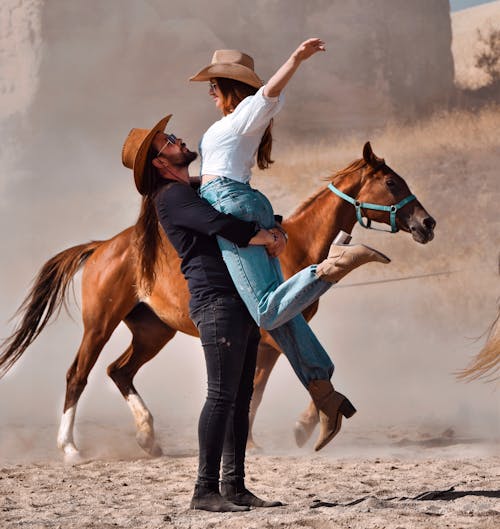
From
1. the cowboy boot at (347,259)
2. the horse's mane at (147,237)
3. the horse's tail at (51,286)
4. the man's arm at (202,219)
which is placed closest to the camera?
the cowboy boot at (347,259)

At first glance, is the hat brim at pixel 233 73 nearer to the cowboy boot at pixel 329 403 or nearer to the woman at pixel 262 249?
the woman at pixel 262 249

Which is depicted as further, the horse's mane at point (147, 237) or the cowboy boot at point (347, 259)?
the horse's mane at point (147, 237)

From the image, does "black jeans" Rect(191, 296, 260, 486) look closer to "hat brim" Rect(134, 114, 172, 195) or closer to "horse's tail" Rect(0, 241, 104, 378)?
"hat brim" Rect(134, 114, 172, 195)

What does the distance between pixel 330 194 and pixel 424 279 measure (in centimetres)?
716

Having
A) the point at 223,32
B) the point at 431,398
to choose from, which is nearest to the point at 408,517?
the point at 431,398

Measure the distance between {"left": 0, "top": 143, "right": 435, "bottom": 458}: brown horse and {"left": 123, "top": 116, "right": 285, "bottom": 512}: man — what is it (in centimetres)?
201

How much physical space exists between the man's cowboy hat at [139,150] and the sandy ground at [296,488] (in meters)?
1.19

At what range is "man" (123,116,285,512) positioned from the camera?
11.1 feet

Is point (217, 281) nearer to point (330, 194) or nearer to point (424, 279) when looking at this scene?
point (330, 194)

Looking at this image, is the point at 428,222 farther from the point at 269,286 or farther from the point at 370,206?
the point at 269,286

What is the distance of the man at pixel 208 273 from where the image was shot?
3.40 m

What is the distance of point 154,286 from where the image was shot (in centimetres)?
566

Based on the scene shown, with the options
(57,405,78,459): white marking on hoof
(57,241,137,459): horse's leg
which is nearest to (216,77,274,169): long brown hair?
(57,241,137,459): horse's leg

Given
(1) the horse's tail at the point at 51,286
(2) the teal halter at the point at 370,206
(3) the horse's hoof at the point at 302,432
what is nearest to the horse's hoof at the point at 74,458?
(1) the horse's tail at the point at 51,286
